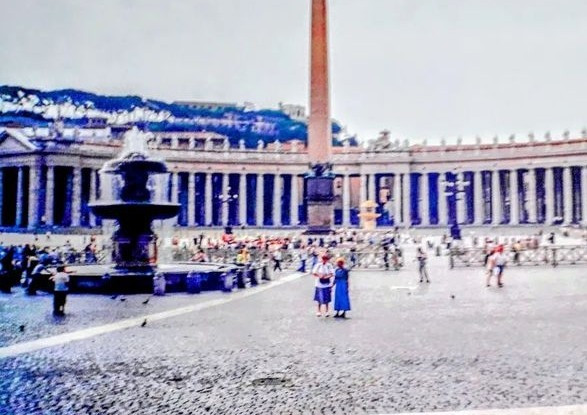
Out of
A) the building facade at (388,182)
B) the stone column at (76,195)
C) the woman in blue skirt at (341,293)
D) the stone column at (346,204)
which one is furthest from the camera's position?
the stone column at (346,204)

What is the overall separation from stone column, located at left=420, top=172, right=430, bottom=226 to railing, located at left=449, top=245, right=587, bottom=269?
84.2ft

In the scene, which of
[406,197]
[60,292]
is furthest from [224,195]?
[60,292]

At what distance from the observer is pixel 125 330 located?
26.7 ft

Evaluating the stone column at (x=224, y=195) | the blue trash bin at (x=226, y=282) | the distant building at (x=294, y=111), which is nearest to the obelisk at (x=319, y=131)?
the blue trash bin at (x=226, y=282)

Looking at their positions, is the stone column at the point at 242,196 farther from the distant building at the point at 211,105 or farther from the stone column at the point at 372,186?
the stone column at the point at 372,186

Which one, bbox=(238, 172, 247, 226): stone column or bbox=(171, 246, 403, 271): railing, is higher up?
bbox=(238, 172, 247, 226): stone column

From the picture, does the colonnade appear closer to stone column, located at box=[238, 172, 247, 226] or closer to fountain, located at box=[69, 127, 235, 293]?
stone column, located at box=[238, 172, 247, 226]

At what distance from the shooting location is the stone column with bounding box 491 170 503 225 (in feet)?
143

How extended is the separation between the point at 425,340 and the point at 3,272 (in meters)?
9.37

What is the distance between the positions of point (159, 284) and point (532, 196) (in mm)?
36719

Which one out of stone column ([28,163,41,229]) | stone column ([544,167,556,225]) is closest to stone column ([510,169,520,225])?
stone column ([544,167,556,225])

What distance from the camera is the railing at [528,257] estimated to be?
19.8 m

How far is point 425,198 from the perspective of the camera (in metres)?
47.5

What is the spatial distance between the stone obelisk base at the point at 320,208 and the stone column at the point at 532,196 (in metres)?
22.7
